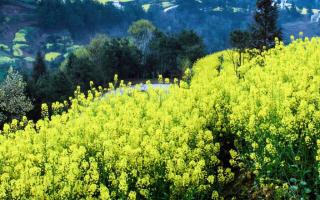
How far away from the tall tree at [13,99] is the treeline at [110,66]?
20 centimetres

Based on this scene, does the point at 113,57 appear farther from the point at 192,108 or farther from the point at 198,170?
Answer: the point at 198,170

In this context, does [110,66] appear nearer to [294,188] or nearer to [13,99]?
[13,99]

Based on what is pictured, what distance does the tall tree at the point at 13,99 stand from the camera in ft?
206

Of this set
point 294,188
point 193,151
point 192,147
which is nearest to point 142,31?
point 192,147

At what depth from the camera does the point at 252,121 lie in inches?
532

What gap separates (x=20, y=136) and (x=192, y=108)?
24.5ft

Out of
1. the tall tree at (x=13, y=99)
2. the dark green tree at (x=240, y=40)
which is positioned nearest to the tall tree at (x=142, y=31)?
the tall tree at (x=13, y=99)

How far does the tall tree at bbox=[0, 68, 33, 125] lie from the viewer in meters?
62.9

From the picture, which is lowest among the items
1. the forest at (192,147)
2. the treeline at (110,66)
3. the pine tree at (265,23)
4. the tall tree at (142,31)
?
the tall tree at (142,31)

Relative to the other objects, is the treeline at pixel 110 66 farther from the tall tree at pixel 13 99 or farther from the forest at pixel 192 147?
the forest at pixel 192 147

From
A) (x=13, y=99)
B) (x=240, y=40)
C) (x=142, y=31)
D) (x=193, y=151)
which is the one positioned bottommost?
(x=142, y=31)

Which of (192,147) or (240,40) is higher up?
(192,147)

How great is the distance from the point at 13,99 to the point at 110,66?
24181mm

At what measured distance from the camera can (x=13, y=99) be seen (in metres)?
63.5
